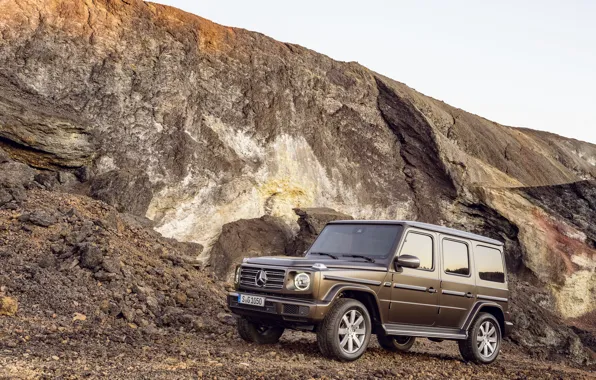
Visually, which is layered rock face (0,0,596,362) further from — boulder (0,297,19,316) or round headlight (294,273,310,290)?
Result: round headlight (294,273,310,290)

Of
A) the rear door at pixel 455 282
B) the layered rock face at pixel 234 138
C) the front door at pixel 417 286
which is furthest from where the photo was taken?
the layered rock face at pixel 234 138

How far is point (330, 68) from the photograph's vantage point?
A: 29.1m

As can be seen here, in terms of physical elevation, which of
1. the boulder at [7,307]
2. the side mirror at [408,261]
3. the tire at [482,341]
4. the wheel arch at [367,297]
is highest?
the side mirror at [408,261]

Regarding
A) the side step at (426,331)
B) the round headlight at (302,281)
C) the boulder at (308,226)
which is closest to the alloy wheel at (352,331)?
the side step at (426,331)

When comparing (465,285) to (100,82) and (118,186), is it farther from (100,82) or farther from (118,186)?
(100,82)

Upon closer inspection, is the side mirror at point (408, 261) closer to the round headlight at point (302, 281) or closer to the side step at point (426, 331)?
the side step at point (426, 331)

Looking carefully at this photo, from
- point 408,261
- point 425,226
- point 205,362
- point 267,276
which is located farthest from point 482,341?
point 205,362

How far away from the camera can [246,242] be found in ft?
68.1

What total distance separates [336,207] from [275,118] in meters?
4.30

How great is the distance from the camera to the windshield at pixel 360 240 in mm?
8906

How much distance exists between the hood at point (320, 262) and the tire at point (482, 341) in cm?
229

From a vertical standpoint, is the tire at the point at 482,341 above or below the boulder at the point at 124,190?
below

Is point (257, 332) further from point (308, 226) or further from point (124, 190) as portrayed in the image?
point (308, 226)

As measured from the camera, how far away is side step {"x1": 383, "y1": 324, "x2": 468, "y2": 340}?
337 inches
